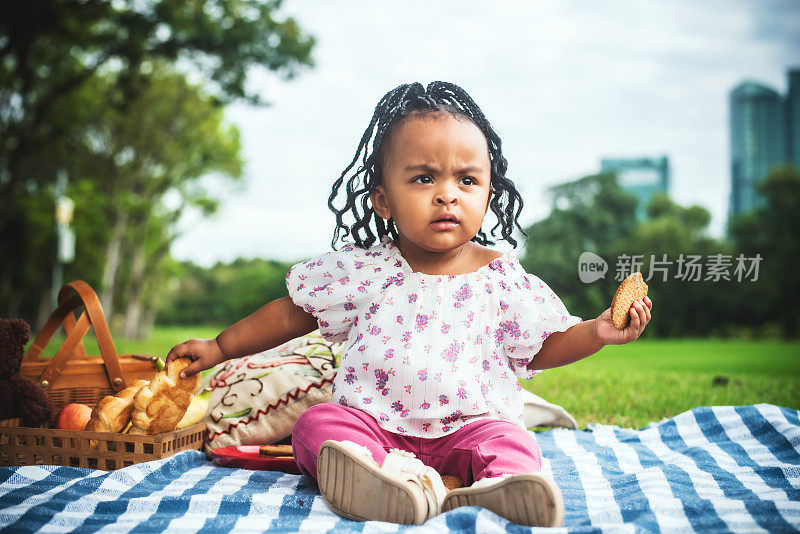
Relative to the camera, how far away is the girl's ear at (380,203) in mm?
2109

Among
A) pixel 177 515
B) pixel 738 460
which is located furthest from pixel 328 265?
pixel 738 460

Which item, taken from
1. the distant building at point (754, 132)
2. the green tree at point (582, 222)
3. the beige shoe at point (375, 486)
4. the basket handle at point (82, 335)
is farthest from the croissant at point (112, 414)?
the distant building at point (754, 132)

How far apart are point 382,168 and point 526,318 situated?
2.08 feet

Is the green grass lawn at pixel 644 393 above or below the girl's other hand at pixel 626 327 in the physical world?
below

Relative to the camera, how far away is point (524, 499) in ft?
4.75

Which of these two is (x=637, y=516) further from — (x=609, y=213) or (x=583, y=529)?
(x=609, y=213)

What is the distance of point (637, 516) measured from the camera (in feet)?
5.23

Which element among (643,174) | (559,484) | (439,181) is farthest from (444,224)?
(643,174)

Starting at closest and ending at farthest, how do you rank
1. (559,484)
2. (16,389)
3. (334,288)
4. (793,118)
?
1. (559,484)
2. (334,288)
3. (16,389)
4. (793,118)

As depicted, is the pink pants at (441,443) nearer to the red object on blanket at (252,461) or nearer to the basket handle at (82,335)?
the red object on blanket at (252,461)

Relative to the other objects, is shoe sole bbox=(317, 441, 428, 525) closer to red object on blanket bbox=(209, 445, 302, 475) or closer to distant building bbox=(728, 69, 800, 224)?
red object on blanket bbox=(209, 445, 302, 475)

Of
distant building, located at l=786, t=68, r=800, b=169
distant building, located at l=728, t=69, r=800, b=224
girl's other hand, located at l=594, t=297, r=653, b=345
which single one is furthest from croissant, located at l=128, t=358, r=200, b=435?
distant building, located at l=728, t=69, r=800, b=224

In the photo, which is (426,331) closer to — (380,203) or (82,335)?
(380,203)

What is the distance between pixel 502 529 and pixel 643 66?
2305 cm
